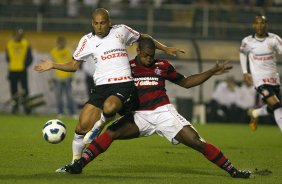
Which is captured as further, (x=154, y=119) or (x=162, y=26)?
(x=162, y=26)

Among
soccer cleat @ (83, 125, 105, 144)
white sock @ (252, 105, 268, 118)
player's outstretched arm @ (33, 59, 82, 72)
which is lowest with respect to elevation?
white sock @ (252, 105, 268, 118)

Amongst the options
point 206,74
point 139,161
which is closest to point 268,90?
point 139,161

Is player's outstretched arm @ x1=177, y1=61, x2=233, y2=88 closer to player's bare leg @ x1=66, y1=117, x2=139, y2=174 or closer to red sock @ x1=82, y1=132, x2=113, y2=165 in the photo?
player's bare leg @ x1=66, y1=117, x2=139, y2=174

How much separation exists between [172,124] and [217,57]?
15.3 metres

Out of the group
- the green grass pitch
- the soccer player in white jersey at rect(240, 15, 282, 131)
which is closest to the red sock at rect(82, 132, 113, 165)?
the green grass pitch

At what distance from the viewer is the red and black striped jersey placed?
10.5 meters

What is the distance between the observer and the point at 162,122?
10.3 meters

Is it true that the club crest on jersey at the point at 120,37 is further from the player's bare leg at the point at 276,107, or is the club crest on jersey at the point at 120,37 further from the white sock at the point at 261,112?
the white sock at the point at 261,112

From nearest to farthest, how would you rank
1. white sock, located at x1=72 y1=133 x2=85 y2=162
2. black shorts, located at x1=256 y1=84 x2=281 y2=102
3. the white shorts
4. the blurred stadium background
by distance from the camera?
the white shorts < white sock, located at x1=72 y1=133 x2=85 y2=162 < black shorts, located at x1=256 y1=84 x2=281 y2=102 < the blurred stadium background

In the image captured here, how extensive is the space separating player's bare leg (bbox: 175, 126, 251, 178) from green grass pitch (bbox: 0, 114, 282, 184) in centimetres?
14

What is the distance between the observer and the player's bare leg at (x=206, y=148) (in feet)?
33.1

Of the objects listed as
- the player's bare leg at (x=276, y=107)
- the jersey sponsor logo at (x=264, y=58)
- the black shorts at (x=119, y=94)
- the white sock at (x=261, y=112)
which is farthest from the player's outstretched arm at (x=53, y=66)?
the white sock at (x=261, y=112)

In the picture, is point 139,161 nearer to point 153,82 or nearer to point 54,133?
point 54,133

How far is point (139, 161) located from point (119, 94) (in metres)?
2.12
